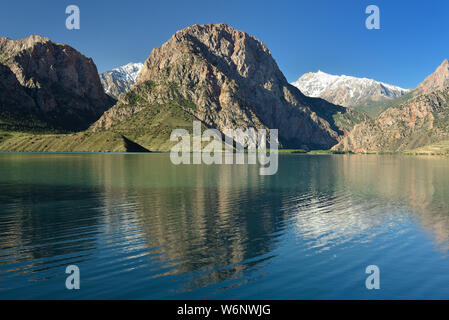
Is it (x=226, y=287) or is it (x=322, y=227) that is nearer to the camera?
(x=226, y=287)

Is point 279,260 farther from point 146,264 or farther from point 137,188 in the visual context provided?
point 137,188

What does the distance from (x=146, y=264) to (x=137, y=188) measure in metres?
60.4

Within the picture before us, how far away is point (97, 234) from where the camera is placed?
42.9 metres

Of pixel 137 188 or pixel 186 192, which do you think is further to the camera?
pixel 137 188

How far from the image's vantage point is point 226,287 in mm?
27125

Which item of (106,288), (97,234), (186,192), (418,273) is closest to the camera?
(106,288)
